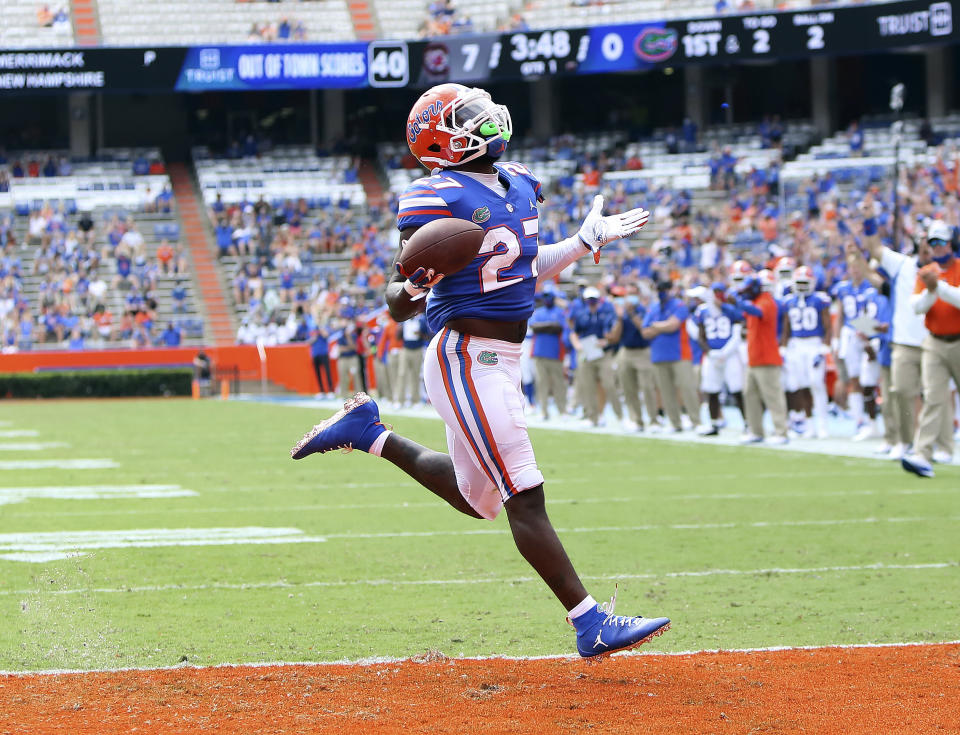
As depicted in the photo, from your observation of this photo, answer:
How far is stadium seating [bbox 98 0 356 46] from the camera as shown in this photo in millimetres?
38031

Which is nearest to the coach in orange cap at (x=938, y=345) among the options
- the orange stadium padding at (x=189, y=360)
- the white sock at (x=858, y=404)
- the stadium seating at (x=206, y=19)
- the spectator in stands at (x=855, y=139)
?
the white sock at (x=858, y=404)

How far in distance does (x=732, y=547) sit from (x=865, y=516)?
1561mm

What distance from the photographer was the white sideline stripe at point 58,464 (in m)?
12.9

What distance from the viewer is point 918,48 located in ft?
109

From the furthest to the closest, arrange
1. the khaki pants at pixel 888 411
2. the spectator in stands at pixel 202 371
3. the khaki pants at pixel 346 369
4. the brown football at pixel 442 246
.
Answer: the spectator in stands at pixel 202 371 < the khaki pants at pixel 346 369 < the khaki pants at pixel 888 411 < the brown football at pixel 442 246

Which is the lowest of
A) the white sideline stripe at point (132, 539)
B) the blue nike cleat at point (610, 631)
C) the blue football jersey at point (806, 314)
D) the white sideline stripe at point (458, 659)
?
the white sideline stripe at point (132, 539)

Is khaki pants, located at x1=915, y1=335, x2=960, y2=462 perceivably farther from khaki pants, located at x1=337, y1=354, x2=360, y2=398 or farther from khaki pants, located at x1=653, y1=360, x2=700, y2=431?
khaki pants, located at x1=337, y1=354, x2=360, y2=398

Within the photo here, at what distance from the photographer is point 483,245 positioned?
15.4 ft

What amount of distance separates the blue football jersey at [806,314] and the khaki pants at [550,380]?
4399 mm

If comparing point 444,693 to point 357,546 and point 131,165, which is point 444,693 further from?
point 131,165

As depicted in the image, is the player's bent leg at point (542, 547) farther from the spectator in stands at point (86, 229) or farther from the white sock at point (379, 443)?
the spectator in stands at point (86, 229)

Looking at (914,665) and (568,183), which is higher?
(568,183)

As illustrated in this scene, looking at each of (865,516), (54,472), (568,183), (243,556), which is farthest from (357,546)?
(568,183)

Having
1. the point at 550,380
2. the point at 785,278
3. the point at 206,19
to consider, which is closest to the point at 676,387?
the point at 785,278
